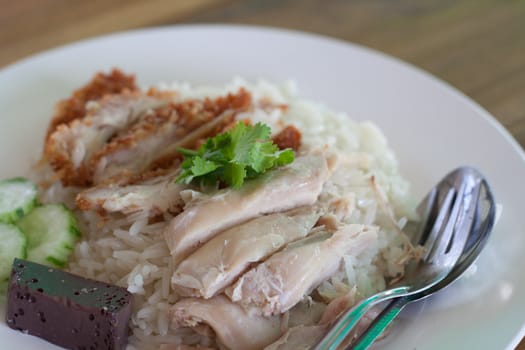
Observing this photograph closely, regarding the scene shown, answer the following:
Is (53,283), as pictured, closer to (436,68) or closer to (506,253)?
(506,253)

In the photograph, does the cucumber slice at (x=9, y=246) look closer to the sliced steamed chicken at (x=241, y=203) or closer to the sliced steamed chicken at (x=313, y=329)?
the sliced steamed chicken at (x=241, y=203)

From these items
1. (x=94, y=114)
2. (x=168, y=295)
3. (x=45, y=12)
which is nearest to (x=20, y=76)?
(x=94, y=114)

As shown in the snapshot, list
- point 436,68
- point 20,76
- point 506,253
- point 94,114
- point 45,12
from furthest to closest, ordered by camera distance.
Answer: point 45,12 → point 436,68 → point 20,76 → point 94,114 → point 506,253

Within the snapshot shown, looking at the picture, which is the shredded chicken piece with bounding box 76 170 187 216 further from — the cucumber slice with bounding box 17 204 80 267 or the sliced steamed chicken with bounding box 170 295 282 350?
the sliced steamed chicken with bounding box 170 295 282 350

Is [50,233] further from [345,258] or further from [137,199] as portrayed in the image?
[345,258]

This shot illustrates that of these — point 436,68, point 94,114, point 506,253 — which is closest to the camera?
point 506,253

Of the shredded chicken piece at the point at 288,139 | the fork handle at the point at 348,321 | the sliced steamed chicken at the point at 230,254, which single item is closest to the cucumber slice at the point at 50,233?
the sliced steamed chicken at the point at 230,254

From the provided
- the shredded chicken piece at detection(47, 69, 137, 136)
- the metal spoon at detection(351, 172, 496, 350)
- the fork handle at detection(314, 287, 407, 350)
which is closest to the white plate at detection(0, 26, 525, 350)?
the metal spoon at detection(351, 172, 496, 350)
